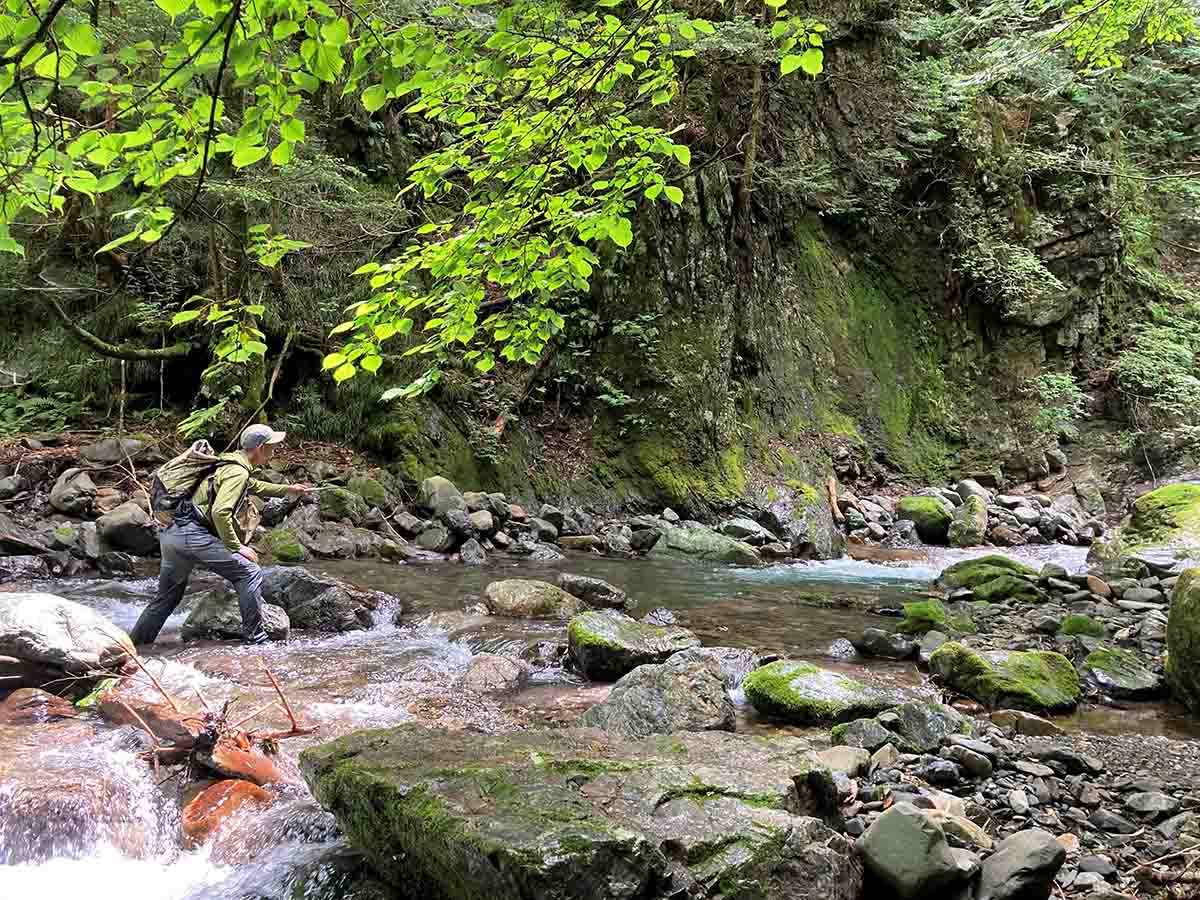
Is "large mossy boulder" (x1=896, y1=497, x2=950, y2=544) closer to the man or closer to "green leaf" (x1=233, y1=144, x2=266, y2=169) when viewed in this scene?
the man

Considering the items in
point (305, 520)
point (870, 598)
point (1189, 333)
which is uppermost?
point (1189, 333)

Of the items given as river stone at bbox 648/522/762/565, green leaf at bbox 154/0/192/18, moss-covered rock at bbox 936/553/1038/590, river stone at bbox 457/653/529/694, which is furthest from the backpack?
moss-covered rock at bbox 936/553/1038/590

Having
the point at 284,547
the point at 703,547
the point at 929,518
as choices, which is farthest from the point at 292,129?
the point at 929,518

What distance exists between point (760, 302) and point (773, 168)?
9.65 feet

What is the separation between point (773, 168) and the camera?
1733cm

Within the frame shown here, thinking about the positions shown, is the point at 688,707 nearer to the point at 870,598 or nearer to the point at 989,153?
the point at 870,598

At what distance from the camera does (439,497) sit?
A: 12.4 metres

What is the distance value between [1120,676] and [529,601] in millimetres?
5211

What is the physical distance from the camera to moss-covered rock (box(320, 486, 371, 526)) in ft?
37.5

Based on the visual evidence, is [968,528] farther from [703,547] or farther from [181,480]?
[181,480]

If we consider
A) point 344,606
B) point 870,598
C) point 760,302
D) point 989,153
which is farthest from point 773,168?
point 344,606

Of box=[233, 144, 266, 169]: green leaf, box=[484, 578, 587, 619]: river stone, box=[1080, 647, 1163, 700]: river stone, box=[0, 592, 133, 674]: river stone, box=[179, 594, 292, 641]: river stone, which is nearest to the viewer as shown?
box=[233, 144, 266, 169]: green leaf

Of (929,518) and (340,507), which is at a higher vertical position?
(340,507)

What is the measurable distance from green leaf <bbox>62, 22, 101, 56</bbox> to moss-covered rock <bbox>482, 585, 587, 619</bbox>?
21.6 ft
